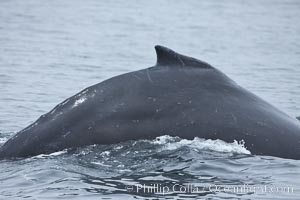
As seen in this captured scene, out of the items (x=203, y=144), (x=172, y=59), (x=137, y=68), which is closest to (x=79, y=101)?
(x=172, y=59)

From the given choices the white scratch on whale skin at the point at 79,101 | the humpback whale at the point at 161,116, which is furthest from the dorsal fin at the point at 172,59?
the white scratch on whale skin at the point at 79,101

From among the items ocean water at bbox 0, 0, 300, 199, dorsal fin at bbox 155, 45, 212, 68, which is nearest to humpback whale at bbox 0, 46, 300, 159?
dorsal fin at bbox 155, 45, 212, 68

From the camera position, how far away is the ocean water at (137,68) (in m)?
9.43

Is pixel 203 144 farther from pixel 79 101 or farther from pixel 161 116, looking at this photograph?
→ pixel 79 101

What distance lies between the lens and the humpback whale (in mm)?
10031

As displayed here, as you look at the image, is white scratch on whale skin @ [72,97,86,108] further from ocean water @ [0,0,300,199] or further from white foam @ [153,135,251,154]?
white foam @ [153,135,251,154]

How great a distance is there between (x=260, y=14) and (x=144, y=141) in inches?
1473

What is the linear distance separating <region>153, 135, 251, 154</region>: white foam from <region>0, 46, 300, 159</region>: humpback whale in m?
0.06

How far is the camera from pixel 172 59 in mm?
10375

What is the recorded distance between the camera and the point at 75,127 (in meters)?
9.99

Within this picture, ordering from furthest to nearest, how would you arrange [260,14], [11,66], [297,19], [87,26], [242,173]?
[260,14] < [297,19] < [87,26] < [11,66] < [242,173]

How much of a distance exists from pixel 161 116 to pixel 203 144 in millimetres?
680

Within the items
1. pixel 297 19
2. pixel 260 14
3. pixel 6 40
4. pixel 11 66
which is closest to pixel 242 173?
pixel 11 66

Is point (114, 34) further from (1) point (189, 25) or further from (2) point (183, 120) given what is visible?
(2) point (183, 120)
